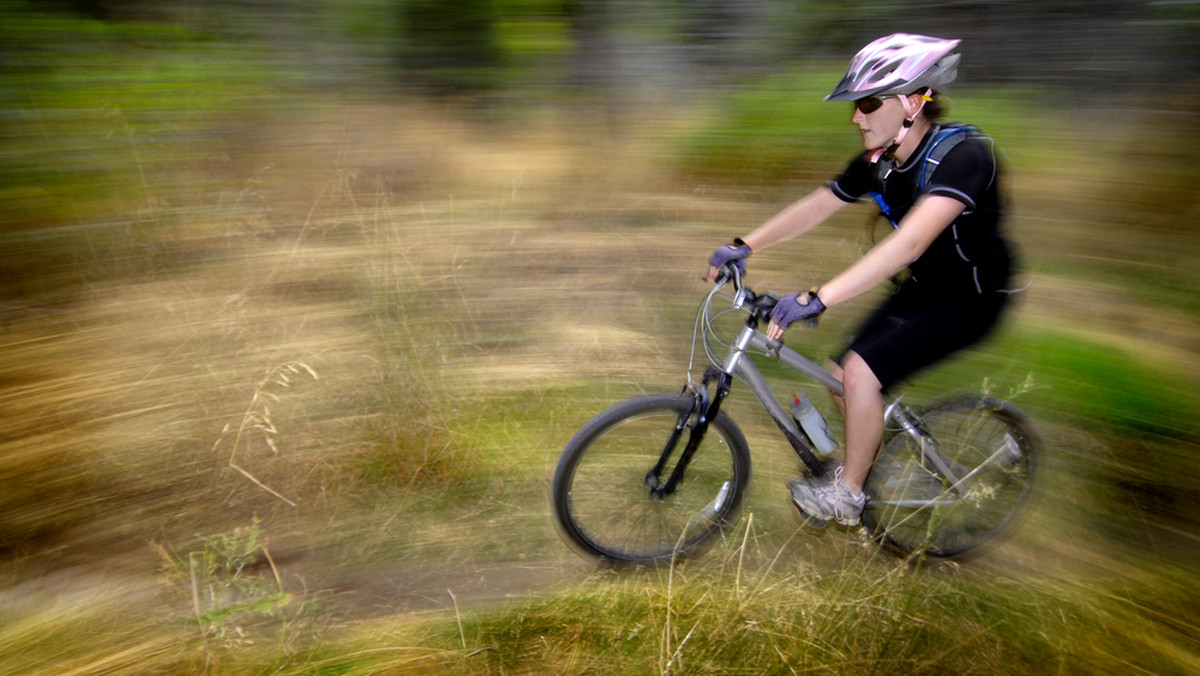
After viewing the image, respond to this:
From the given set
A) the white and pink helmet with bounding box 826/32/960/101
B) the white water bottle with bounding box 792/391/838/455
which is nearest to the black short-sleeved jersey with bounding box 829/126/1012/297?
the white and pink helmet with bounding box 826/32/960/101

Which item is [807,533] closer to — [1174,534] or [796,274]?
[1174,534]

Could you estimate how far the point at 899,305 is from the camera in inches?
113

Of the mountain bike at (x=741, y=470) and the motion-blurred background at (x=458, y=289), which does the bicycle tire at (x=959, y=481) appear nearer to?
the mountain bike at (x=741, y=470)

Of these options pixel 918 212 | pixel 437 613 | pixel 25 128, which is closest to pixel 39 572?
pixel 437 613

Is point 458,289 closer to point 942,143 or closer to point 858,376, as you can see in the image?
point 858,376

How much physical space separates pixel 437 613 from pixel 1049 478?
120 inches

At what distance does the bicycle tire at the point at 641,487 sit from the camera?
8.61 ft

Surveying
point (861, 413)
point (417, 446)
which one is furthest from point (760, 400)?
point (417, 446)

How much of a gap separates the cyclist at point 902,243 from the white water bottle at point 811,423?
115 mm

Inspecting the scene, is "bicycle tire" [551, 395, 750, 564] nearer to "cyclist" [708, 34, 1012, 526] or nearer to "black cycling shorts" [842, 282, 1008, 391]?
"cyclist" [708, 34, 1012, 526]

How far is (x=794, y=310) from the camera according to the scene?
2.33 m

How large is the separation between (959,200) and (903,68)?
500mm

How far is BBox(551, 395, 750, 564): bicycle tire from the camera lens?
2625 millimetres

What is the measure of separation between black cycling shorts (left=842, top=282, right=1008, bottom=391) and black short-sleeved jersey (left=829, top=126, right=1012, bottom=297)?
0.06 m
